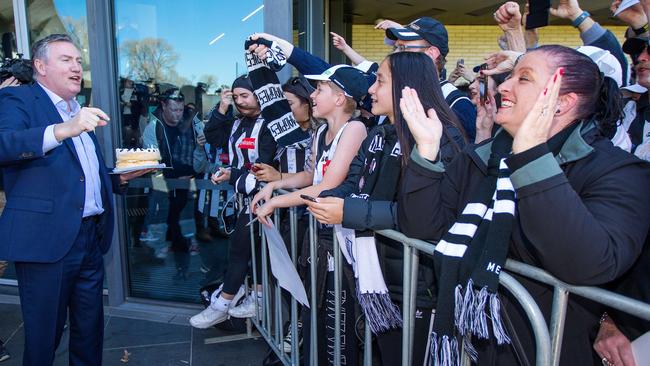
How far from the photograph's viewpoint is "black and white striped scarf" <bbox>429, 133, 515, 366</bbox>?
143 centimetres

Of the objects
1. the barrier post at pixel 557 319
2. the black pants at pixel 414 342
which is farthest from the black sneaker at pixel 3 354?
the barrier post at pixel 557 319

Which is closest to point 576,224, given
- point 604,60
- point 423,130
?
point 423,130

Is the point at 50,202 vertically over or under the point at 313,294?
over

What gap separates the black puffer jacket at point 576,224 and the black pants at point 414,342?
1.50 ft

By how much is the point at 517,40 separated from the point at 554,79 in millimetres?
1447

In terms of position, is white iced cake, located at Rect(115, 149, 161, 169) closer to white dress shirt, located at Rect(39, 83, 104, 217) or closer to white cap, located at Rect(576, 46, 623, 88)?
white dress shirt, located at Rect(39, 83, 104, 217)

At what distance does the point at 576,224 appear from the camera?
126 cm

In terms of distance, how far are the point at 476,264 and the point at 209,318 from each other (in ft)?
9.52

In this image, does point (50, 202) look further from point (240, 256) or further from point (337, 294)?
point (337, 294)

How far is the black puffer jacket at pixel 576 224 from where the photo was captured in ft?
4.18

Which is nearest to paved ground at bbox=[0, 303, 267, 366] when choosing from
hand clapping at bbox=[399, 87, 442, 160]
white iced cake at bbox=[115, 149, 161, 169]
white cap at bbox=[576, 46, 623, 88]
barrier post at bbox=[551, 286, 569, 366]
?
white iced cake at bbox=[115, 149, 161, 169]

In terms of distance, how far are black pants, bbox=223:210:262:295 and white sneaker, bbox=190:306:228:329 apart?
8.5 inches

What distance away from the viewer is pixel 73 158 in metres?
2.75

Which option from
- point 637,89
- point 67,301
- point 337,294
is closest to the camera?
point 337,294
